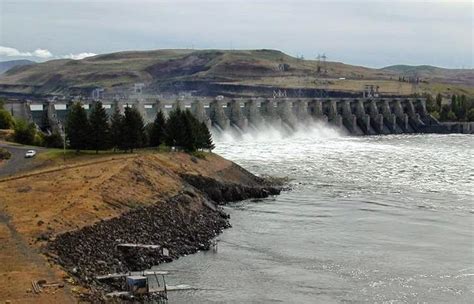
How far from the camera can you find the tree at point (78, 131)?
6188cm

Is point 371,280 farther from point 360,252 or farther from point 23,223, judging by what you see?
point 23,223

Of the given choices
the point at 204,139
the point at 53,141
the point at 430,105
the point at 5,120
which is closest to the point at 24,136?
the point at 53,141

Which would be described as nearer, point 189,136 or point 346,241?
point 346,241

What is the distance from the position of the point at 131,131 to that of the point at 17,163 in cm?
1180

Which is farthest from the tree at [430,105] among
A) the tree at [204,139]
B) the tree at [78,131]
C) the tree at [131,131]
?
the tree at [78,131]

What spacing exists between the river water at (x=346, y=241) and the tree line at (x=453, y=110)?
7432 cm

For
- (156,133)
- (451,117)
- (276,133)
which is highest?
(156,133)

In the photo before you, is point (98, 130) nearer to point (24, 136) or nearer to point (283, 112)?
point (24, 136)

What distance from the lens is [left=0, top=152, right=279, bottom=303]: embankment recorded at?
32562 mm

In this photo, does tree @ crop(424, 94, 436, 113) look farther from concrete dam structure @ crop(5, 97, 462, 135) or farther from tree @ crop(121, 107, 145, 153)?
tree @ crop(121, 107, 145, 153)

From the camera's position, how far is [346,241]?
46.2 metres

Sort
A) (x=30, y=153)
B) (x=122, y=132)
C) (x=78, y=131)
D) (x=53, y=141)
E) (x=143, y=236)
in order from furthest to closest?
(x=53, y=141), (x=122, y=132), (x=78, y=131), (x=30, y=153), (x=143, y=236)

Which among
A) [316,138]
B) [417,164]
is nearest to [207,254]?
[417,164]

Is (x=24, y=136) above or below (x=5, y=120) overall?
below
